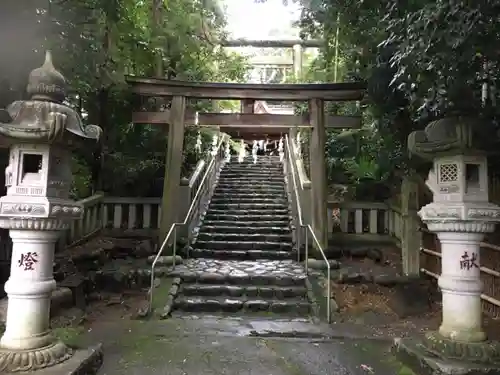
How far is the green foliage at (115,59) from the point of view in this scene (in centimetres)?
524

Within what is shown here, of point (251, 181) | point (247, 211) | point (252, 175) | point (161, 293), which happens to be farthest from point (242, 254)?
point (252, 175)

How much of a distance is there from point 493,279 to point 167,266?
18.6 ft

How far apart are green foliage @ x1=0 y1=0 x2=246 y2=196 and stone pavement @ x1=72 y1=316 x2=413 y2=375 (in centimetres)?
237

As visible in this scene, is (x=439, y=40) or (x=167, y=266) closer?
(x=439, y=40)

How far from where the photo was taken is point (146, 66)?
1216 cm

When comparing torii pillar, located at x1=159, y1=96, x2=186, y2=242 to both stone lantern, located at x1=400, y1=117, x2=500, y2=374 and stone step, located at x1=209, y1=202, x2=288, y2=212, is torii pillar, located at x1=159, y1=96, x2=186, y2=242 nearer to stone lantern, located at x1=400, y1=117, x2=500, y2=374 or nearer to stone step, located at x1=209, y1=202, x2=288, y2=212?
stone step, located at x1=209, y1=202, x2=288, y2=212

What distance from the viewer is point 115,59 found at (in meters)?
9.93

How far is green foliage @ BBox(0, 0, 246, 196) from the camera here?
5236mm

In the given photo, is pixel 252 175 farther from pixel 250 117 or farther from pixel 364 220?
pixel 364 220

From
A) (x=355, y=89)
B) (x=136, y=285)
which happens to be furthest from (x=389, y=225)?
(x=136, y=285)

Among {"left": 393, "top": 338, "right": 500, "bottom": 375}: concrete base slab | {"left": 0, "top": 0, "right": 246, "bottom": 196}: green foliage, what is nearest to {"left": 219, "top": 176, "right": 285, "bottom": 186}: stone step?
{"left": 0, "top": 0, "right": 246, "bottom": 196}: green foliage

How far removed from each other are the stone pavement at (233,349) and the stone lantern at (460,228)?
23.4 inches

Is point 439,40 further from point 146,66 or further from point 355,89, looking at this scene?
point 146,66

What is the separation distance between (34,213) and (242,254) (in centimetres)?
609
